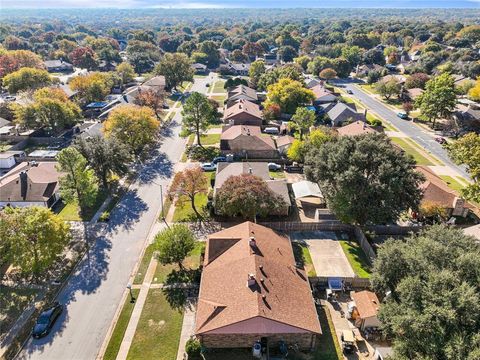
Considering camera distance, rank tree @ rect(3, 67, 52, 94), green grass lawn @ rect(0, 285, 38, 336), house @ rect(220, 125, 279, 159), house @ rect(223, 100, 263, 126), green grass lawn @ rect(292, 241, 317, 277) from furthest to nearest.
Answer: tree @ rect(3, 67, 52, 94) < house @ rect(223, 100, 263, 126) < house @ rect(220, 125, 279, 159) < green grass lawn @ rect(292, 241, 317, 277) < green grass lawn @ rect(0, 285, 38, 336)

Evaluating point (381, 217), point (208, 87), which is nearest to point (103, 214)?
point (381, 217)

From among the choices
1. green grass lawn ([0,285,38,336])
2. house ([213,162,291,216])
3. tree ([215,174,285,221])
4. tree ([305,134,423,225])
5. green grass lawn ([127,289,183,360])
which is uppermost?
tree ([305,134,423,225])

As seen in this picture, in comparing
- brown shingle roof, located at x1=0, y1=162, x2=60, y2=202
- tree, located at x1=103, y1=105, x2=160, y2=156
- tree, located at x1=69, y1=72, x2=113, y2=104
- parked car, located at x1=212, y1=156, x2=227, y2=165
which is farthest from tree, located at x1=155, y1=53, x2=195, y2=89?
brown shingle roof, located at x1=0, y1=162, x2=60, y2=202

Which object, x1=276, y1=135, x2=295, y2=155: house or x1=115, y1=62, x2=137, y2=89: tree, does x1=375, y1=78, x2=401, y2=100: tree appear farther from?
x1=115, y1=62, x2=137, y2=89: tree

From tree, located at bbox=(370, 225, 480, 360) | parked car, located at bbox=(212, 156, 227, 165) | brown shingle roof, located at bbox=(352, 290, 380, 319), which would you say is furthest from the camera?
parked car, located at bbox=(212, 156, 227, 165)

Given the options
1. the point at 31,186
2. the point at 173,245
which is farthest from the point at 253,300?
the point at 31,186

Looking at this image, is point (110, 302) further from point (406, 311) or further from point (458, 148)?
point (458, 148)
